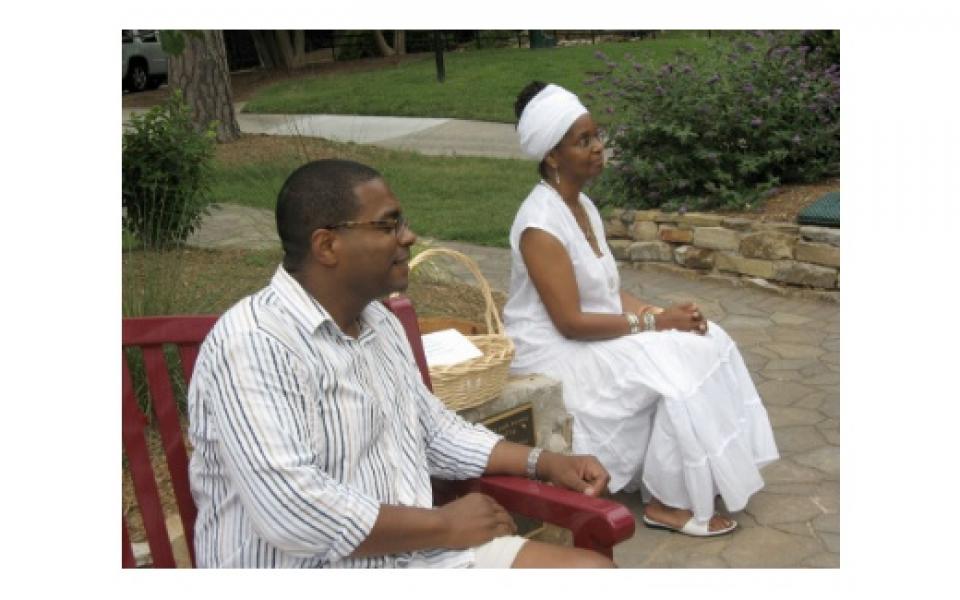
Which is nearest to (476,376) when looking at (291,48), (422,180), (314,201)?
(314,201)

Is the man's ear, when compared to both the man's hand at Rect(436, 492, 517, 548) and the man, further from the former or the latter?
the man's hand at Rect(436, 492, 517, 548)

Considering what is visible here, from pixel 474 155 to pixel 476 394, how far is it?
9.94 meters

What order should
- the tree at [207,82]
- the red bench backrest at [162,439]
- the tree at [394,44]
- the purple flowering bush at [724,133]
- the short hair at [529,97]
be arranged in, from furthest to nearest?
the tree at [394,44] → the tree at [207,82] → the purple flowering bush at [724,133] → the short hair at [529,97] → the red bench backrest at [162,439]

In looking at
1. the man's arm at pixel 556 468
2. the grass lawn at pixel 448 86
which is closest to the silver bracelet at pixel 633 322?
the man's arm at pixel 556 468

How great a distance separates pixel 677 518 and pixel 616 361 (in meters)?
0.64

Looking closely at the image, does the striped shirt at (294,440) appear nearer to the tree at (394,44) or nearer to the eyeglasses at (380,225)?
the eyeglasses at (380,225)

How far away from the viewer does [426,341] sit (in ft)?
12.9

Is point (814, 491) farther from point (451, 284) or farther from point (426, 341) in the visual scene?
point (451, 284)

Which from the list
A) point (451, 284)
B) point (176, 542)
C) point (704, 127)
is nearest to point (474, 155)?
point (704, 127)

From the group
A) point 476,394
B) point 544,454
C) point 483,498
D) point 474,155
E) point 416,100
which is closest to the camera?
point 483,498

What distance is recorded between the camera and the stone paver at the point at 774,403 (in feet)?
13.7

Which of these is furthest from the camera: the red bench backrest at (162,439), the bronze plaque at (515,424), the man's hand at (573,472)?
the bronze plaque at (515,424)

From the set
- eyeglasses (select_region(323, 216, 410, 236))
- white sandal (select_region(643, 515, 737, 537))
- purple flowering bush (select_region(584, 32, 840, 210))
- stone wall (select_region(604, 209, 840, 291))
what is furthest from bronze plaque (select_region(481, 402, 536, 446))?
purple flowering bush (select_region(584, 32, 840, 210))

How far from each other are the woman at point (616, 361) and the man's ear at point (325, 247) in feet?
6.21
